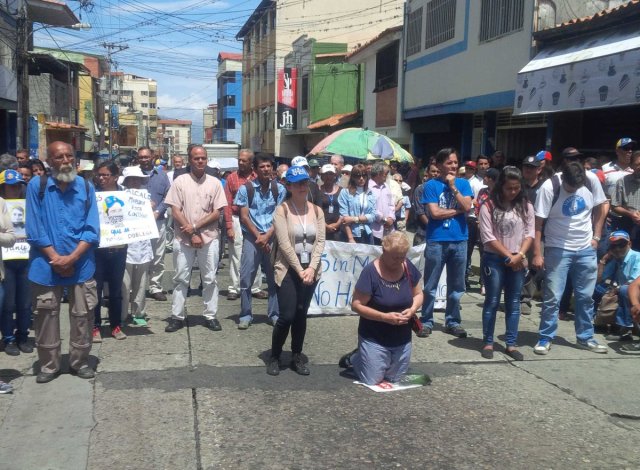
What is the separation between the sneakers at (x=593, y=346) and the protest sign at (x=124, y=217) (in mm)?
4475

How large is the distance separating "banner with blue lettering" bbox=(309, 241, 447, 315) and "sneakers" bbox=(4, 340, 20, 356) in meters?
3.19

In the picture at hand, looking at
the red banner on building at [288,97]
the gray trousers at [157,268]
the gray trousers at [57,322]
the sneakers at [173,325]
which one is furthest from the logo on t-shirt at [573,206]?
the red banner on building at [288,97]

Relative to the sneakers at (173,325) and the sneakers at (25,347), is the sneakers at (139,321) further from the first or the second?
the sneakers at (25,347)

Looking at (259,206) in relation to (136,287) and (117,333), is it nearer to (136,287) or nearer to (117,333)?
(136,287)

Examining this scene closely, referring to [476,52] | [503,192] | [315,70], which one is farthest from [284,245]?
[315,70]

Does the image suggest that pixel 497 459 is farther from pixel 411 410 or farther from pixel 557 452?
pixel 411 410

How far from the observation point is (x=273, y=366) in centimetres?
580

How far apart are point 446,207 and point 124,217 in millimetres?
3277

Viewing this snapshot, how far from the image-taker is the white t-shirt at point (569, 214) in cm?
661

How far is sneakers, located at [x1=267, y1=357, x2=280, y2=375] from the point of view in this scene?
5.77 metres

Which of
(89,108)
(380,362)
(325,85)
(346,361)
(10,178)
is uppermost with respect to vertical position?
(325,85)

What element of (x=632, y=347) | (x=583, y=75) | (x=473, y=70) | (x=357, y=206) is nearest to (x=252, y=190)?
(x=357, y=206)

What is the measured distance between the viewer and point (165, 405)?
16.5 ft

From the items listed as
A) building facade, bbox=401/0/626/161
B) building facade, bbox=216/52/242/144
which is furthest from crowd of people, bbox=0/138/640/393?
building facade, bbox=216/52/242/144
